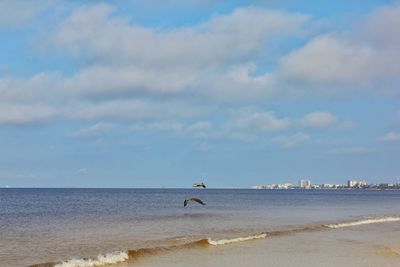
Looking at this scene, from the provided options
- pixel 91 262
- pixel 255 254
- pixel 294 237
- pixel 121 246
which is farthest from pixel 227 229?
pixel 91 262

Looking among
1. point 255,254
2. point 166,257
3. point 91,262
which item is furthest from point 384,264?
point 91,262

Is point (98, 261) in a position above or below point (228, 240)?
below

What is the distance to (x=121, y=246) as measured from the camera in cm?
2850

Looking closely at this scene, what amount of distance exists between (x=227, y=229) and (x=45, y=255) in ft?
55.9

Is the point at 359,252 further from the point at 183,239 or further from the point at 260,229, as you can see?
the point at 260,229

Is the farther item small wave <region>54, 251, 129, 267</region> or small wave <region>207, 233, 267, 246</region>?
small wave <region>207, 233, 267, 246</region>

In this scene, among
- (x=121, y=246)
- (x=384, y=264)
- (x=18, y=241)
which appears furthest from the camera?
(x=18, y=241)

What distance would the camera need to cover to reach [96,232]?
119ft

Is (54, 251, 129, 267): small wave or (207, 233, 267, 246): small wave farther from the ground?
(207, 233, 267, 246): small wave

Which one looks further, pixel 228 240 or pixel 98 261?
pixel 228 240

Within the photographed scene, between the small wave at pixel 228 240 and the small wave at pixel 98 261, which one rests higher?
the small wave at pixel 228 240

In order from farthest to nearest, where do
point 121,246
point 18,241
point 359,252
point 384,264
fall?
point 18,241 → point 121,246 → point 359,252 → point 384,264

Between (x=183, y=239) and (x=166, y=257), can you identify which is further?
(x=183, y=239)

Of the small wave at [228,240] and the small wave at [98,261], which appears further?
the small wave at [228,240]
